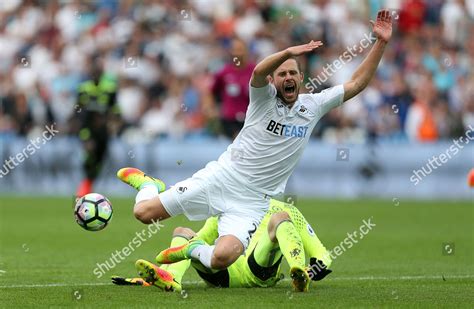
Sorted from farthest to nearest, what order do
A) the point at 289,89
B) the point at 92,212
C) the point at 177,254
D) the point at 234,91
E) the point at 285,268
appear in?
the point at 234,91
the point at 285,268
the point at 92,212
the point at 289,89
the point at 177,254

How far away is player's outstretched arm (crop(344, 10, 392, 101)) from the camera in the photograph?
10172mm

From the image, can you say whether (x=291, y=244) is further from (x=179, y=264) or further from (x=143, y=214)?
(x=143, y=214)

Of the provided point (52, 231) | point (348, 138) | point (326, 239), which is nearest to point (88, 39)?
point (348, 138)

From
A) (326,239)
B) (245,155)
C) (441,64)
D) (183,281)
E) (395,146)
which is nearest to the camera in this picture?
(245,155)

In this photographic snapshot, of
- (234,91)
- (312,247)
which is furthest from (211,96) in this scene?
(312,247)

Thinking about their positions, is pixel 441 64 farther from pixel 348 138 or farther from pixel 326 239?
pixel 326 239

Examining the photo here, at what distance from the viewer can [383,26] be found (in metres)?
10.2

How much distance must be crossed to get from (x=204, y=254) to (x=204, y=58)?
56.9ft

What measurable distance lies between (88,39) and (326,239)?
43.4ft

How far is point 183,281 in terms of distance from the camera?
1078 cm

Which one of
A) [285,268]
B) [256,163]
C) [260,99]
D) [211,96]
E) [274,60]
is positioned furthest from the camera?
[211,96]

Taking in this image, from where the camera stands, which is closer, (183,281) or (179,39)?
(183,281)

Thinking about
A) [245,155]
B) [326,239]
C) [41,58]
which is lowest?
[326,239]

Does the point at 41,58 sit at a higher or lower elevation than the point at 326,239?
higher
